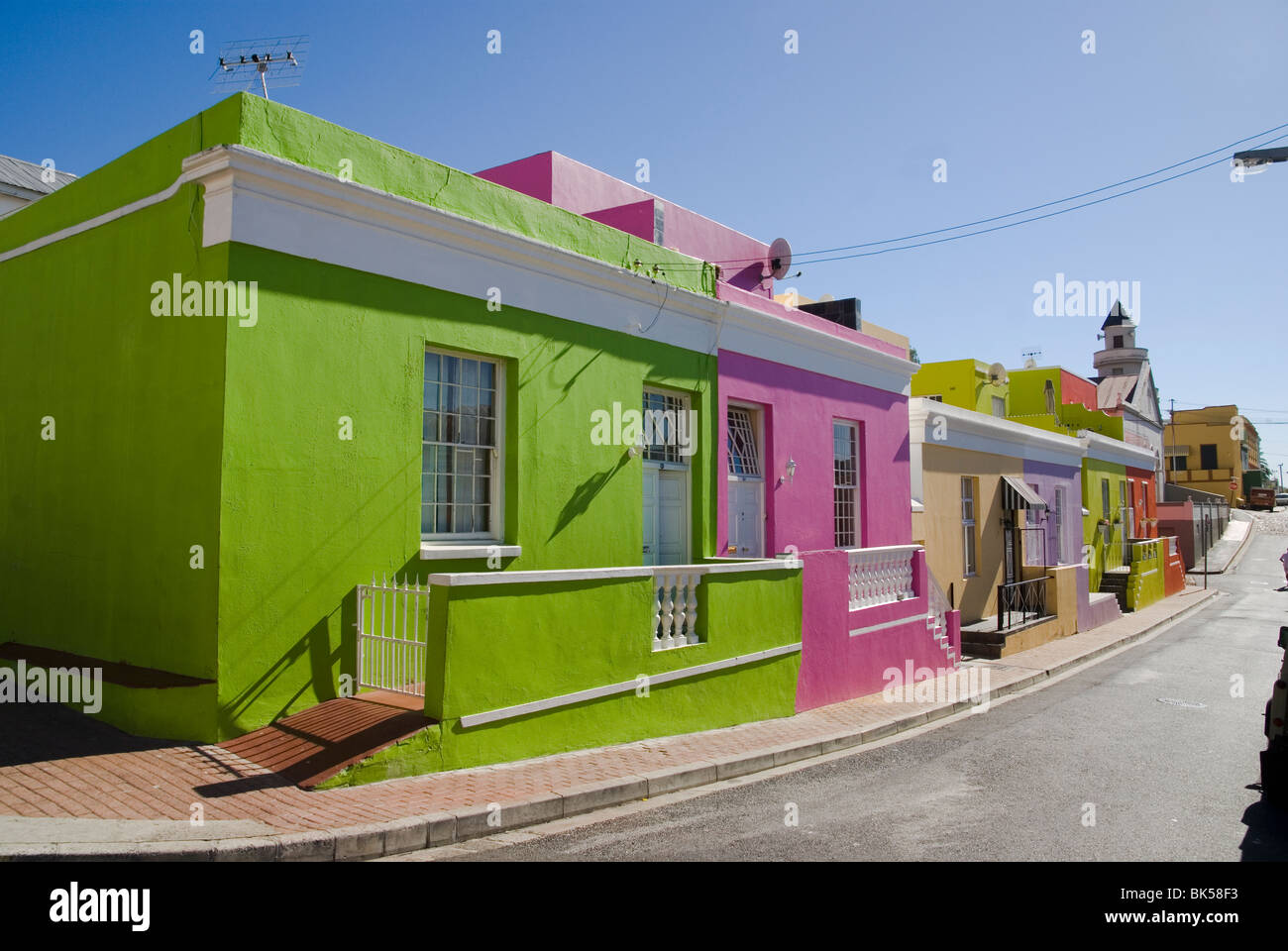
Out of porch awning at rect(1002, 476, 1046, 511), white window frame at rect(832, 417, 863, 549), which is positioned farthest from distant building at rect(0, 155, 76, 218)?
porch awning at rect(1002, 476, 1046, 511)

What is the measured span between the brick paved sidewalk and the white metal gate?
1183mm

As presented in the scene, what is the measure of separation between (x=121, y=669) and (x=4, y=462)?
3720mm

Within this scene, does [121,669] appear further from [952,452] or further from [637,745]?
[952,452]

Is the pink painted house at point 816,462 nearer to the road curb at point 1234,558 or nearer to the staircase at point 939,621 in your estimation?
the staircase at point 939,621

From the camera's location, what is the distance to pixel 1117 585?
91.8 feet

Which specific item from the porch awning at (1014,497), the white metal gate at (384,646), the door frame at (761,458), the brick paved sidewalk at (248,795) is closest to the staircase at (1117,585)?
the porch awning at (1014,497)

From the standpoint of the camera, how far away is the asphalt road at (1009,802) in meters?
6.05

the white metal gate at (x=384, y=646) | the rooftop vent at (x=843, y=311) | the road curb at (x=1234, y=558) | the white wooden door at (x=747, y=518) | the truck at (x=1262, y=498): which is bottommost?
the road curb at (x=1234, y=558)

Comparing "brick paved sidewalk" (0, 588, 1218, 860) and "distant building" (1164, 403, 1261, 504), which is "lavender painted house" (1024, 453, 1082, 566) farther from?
"distant building" (1164, 403, 1261, 504)

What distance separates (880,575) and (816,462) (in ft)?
6.69

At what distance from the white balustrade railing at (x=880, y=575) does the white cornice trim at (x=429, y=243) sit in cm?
345

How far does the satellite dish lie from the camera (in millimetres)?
16469

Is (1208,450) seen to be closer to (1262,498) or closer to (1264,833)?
(1262,498)

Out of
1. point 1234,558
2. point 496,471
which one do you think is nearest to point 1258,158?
point 496,471
